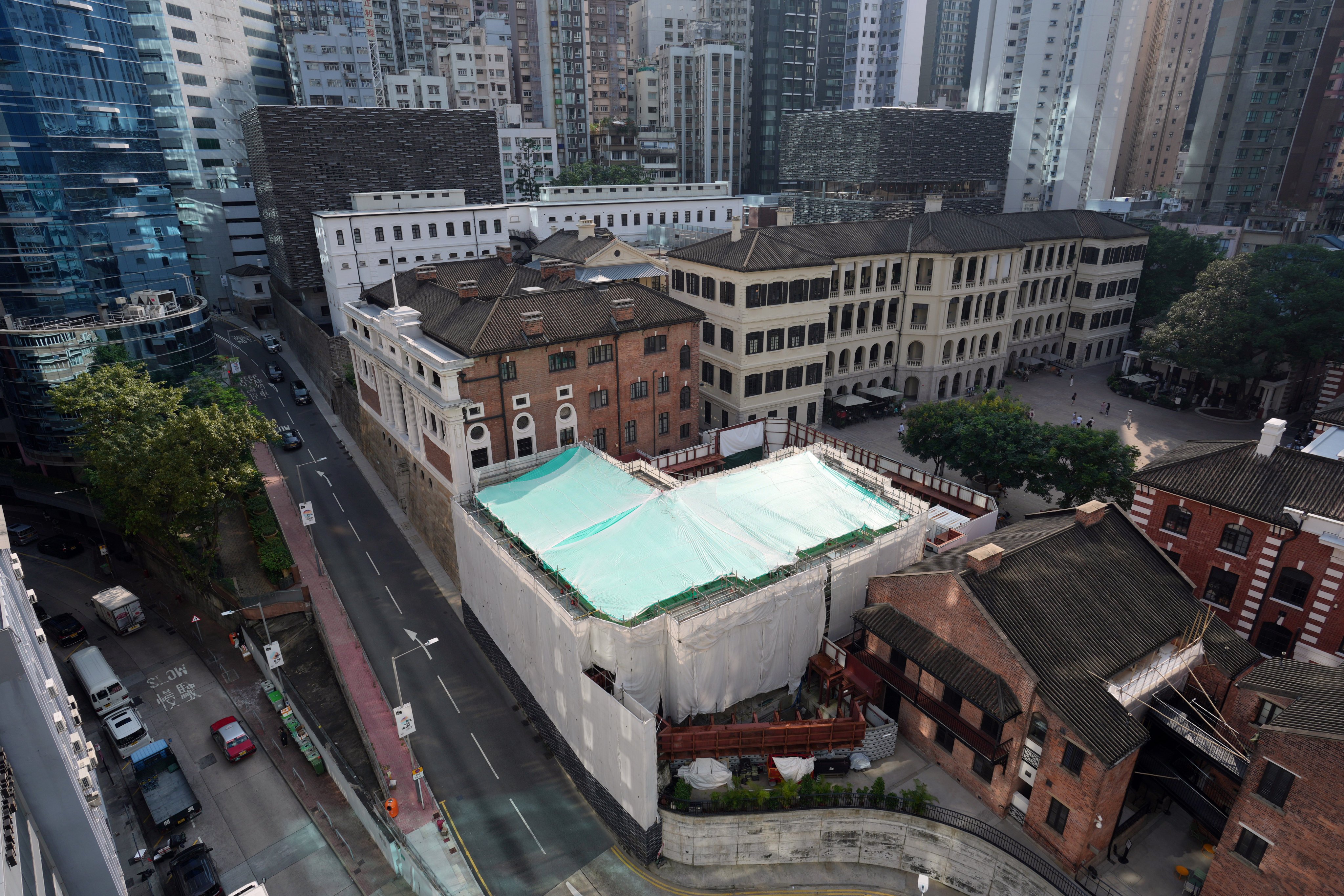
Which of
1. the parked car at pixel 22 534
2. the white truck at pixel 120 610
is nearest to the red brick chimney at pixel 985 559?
the white truck at pixel 120 610

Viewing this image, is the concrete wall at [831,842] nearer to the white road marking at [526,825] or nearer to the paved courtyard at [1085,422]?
the white road marking at [526,825]

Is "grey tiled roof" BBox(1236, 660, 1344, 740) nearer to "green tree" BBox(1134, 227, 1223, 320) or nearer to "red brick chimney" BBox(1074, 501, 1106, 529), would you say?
"red brick chimney" BBox(1074, 501, 1106, 529)

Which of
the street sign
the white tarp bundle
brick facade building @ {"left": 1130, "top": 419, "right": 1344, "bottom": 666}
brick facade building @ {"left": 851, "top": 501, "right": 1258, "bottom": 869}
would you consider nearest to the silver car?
Result: the street sign

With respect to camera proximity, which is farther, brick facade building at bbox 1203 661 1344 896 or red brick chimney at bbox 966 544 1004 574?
red brick chimney at bbox 966 544 1004 574

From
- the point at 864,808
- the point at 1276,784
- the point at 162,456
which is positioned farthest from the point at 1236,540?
the point at 162,456

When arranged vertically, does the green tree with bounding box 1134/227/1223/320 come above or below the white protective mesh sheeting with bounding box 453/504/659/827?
above

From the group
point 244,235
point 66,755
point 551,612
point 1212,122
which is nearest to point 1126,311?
point 1212,122

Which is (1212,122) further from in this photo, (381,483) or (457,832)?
(457,832)
